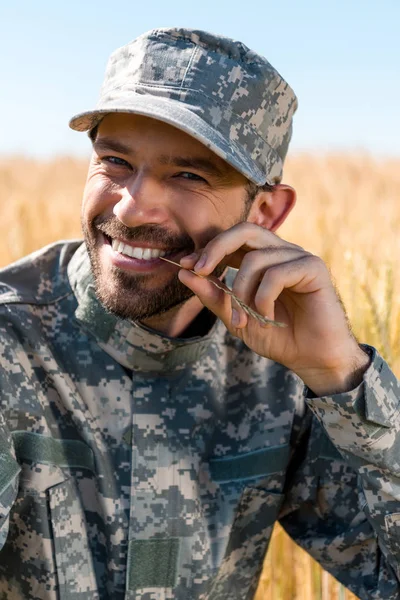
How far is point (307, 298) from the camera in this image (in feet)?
5.41

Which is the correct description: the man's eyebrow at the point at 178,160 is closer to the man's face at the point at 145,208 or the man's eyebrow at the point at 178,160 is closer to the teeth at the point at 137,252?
the man's face at the point at 145,208

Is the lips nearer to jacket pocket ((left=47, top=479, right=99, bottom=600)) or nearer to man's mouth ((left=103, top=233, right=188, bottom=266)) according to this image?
man's mouth ((left=103, top=233, right=188, bottom=266))

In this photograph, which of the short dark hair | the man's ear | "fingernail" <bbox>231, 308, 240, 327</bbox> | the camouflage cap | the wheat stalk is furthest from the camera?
the man's ear

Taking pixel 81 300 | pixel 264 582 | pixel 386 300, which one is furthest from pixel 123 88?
pixel 264 582

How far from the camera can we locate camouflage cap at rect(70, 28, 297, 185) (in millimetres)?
1675

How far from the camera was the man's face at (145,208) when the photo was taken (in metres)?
1.68

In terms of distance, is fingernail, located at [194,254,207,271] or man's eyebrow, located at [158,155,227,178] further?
man's eyebrow, located at [158,155,227,178]

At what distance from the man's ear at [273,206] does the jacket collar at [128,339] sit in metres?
0.37

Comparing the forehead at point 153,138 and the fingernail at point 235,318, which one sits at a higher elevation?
the forehead at point 153,138

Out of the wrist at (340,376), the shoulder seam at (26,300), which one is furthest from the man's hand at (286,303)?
the shoulder seam at (26,300)

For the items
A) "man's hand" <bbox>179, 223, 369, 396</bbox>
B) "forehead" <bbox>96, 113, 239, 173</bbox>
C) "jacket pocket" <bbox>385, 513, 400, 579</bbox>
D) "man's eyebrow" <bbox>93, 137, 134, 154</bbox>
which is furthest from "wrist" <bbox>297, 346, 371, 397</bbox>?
"man's eyebrow" <bbox>93, 137, 134, 154</bbox>

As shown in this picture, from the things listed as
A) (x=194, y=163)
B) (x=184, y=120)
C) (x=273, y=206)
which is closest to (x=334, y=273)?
(x=273, y=206)

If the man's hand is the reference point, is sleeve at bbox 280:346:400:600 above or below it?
below

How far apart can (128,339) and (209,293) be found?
0.80ft
